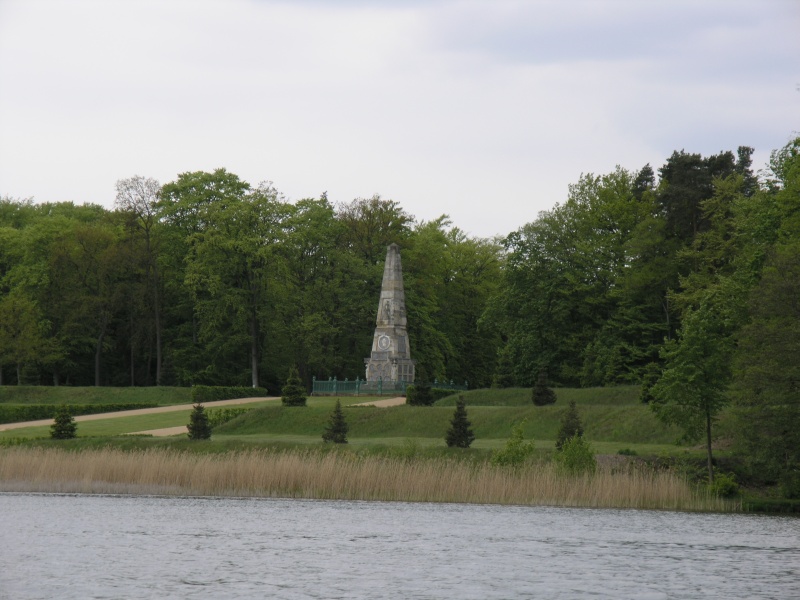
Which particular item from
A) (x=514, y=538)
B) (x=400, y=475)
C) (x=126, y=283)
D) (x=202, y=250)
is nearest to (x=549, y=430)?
(x=400, y=475)

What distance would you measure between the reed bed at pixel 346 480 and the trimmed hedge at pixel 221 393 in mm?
25885

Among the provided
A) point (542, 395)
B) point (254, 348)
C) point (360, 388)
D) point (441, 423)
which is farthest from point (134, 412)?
point (542, 395)

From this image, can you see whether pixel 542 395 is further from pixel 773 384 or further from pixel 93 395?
pixel 93 395

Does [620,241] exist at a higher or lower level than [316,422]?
higher

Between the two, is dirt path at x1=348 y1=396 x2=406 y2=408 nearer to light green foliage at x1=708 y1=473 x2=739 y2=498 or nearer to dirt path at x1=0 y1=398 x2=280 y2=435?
dirt path at x1=0 y1=398 x2=280 y2=435

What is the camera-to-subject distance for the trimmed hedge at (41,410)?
186 ft

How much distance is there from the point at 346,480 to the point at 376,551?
29.7ft

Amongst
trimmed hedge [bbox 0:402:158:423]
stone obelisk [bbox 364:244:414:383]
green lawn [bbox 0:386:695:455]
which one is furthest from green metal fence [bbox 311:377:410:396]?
trimmed hedge [bbox 0:402:158:423]

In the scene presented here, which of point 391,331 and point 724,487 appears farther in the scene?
point 391,331

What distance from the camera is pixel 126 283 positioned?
75.4m

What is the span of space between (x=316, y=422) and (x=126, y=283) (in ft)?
100.0

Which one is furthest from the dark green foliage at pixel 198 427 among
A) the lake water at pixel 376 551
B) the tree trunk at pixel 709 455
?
the tree trunk at pixel 709 455

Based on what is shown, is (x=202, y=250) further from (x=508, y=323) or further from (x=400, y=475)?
(x=400, y=475)

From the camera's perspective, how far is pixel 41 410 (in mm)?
58250
